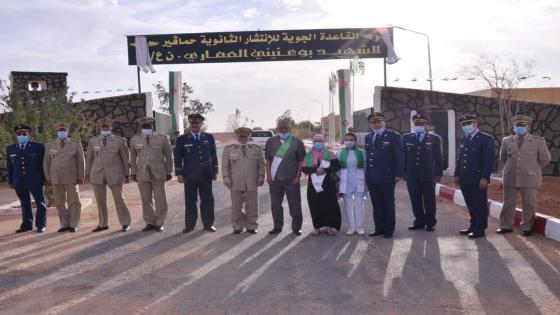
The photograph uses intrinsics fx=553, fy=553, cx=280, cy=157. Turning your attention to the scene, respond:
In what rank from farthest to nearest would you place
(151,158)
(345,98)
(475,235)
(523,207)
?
(345,98), (151,158), (523,207), (475,235)

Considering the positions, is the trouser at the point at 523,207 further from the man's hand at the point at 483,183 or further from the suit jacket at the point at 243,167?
the suit jacket at the point at 243,167

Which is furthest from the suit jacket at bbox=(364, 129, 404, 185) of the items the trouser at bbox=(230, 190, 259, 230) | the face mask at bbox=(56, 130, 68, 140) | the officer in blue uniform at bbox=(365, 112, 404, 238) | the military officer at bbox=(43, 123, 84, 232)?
the face mask at bbox=(56, 130, 68, 140)

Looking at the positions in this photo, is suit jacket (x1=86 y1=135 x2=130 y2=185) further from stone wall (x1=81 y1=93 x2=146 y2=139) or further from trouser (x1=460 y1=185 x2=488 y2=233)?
stone wall (x1=81 y1=93 x2=146 y2=139)

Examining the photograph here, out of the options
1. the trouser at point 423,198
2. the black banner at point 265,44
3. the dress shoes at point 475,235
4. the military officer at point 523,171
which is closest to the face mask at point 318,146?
the trouser at point 423,198

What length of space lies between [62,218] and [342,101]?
13411 mm

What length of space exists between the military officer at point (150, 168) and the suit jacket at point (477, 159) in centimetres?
427

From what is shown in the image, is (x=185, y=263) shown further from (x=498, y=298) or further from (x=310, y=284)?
(x=498, y=298)

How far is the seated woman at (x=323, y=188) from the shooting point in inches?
308

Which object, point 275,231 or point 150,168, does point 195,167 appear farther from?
point 275,231

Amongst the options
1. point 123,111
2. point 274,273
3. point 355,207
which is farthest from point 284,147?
point 123,111

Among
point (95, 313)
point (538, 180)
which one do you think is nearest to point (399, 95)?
point (538, 180)

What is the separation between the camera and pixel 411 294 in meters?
4.88

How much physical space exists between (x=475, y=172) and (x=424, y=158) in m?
0.74

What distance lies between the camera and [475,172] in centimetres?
759
